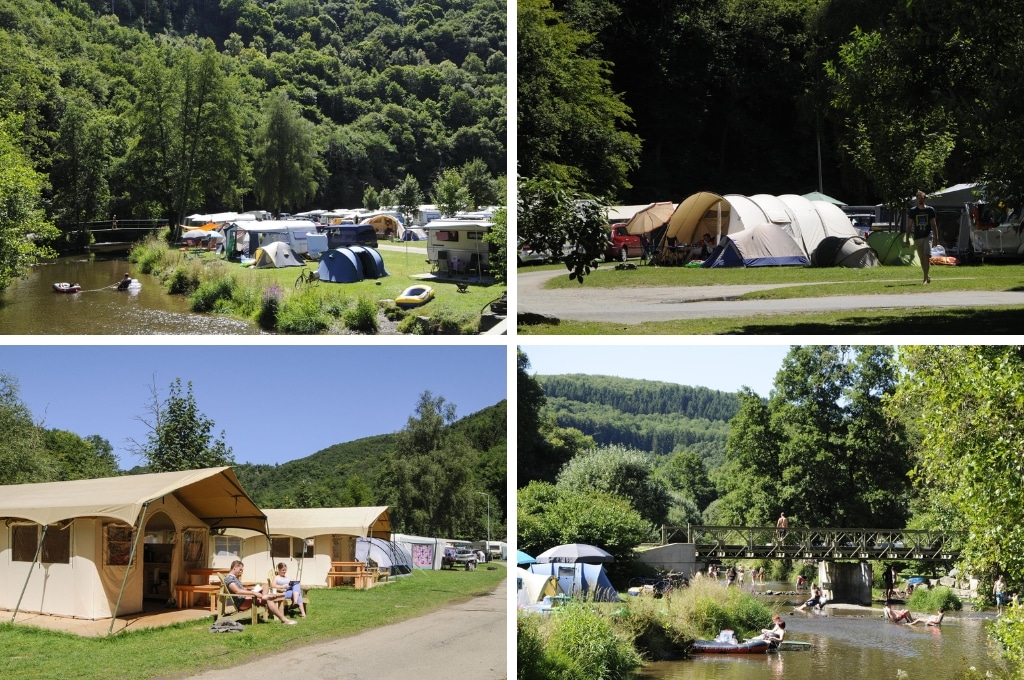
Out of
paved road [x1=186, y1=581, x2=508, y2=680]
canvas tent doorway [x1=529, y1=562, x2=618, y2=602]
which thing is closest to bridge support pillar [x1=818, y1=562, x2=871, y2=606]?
canvas tent doorway [x1=529, y1=562, x2=618, y2=602]

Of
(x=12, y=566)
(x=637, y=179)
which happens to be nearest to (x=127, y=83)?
(x=12, y=566)

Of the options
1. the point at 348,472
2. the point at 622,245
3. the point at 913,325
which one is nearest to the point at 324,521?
the point at 348,472

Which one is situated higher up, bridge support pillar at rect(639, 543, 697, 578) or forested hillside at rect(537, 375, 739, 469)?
forested hillside at rect(537, 375, 739, 469)

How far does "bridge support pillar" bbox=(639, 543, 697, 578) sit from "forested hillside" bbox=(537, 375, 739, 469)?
23.4 inches

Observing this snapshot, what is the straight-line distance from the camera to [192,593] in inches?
238

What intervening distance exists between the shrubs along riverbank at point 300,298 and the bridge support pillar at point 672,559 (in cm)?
176

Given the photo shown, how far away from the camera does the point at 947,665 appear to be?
18.8 ft

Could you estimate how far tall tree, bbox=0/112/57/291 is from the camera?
6.05 meters

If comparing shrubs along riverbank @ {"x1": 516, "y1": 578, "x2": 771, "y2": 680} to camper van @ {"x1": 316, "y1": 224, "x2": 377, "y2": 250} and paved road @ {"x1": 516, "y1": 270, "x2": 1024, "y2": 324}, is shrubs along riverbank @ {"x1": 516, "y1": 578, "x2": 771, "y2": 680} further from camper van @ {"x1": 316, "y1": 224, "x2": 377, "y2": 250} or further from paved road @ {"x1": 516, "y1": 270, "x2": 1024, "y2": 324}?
camper van @ {"x1": 316, "y1": 224, "x2": 377, "y2": 250}

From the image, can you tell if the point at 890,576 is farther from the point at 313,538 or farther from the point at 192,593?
the point at 313,538

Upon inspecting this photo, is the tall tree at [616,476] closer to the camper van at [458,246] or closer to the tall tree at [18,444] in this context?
the camper van at [458,246]

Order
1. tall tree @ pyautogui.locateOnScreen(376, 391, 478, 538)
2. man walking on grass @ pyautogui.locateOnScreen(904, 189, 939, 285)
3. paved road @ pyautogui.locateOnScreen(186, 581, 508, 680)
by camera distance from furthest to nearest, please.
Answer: tall tree @ pyautogui.locateOnScreen(376, 391, 478, 538), man walking on grass @ pyautogui.locateOnScreen(904, 189, 939, 285), paved road @ pyautogui.locateOnScreen(186, 581, 508, 680)

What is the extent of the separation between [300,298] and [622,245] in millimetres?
2790

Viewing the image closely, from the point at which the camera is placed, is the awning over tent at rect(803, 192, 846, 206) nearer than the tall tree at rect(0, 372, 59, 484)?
Yes
